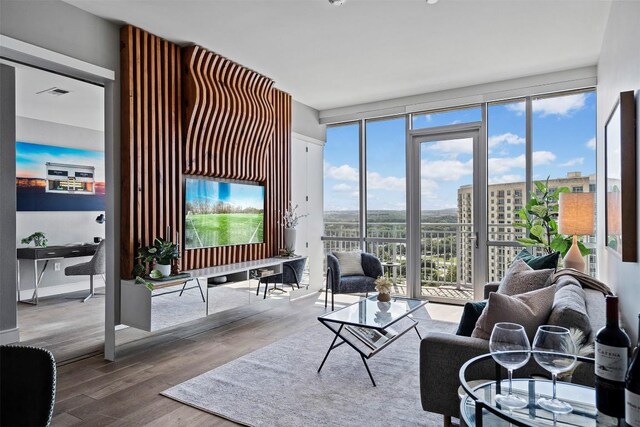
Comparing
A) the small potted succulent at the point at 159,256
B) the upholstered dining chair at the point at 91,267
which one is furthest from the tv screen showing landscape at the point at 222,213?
the upholstered dining chair at the point at 91,267

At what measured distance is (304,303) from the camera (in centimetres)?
557

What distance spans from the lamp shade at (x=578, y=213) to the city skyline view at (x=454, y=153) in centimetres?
138

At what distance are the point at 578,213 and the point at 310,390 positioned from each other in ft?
9.05

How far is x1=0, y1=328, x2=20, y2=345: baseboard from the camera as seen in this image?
3672mm

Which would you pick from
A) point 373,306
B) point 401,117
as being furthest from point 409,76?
point 373,306

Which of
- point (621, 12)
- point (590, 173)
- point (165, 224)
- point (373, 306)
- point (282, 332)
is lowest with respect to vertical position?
point (282, 332)

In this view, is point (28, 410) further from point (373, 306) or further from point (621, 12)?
point (621, 12)

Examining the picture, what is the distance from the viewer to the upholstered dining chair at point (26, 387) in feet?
4.47

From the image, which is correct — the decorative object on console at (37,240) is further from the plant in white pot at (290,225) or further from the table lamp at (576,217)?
the table lamp at (576,217)

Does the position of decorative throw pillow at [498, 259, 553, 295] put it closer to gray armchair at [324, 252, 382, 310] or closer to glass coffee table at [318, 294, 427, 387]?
glass coffee table at [318, 294, 427, 387]

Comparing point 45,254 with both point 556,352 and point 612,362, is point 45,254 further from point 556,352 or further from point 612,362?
point 612,362

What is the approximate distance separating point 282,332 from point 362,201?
275 cm

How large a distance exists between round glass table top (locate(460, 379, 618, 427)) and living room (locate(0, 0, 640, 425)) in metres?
0.71

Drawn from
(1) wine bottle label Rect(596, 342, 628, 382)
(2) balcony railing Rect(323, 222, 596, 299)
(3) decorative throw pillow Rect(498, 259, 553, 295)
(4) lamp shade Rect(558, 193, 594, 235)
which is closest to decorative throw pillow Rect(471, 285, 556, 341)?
(3) decorative throw pillow Rect(498, 259, 553, 295)
